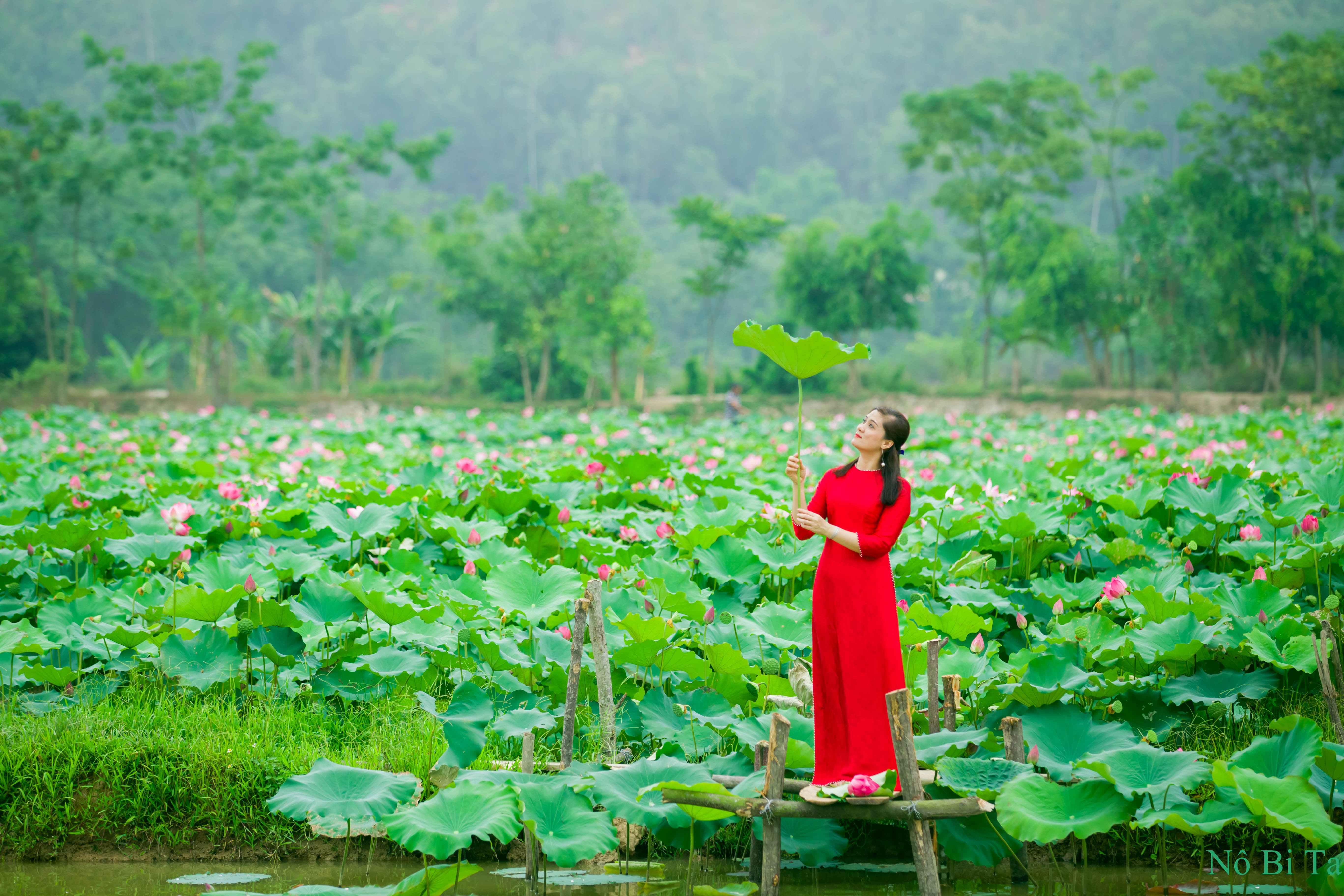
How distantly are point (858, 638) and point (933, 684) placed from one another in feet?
1.59

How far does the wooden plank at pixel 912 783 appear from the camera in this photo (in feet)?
9.40

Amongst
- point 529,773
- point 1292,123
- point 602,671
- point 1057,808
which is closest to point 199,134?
point 1292,123

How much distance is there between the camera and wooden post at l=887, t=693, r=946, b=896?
2865 mm

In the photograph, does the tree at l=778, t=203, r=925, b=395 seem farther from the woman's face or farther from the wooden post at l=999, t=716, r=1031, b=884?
the woman's face

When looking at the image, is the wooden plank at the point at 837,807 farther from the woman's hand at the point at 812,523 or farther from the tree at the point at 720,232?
the tree at the point at 720,232

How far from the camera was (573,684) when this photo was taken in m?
3.47

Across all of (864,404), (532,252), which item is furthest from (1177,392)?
(532,252)

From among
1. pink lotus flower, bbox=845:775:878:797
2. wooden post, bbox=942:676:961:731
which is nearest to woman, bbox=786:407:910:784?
pink lotus flower, bbox=845:775:878:797

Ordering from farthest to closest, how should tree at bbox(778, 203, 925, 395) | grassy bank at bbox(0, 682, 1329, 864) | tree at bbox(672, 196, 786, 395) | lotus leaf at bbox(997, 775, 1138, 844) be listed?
tree at bbox(778, 203, 925, 395) → tree at bbox(672, 196, 786, 395) → grassy bank at bbox(0, 682, 1329, 864) → lotus leaf at bbox(997, 775, 1138, 844)

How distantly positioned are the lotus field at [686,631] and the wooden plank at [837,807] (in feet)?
0.31

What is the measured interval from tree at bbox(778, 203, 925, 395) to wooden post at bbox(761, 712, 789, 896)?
30.0 m

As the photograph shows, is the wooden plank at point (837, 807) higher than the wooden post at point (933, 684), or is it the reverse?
the wooden post at point (933, 684)

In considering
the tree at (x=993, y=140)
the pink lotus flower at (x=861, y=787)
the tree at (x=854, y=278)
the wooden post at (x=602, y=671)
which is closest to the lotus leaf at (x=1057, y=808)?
the pink lotus flower at (x=861, y=787)

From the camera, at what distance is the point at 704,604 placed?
421cm
